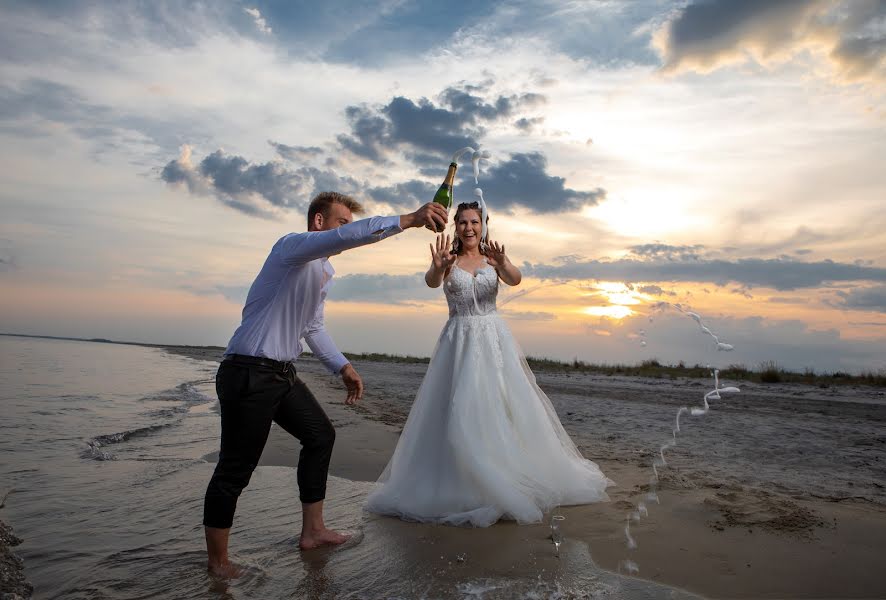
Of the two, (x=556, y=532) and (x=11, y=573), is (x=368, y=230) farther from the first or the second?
(x=11, y=573)

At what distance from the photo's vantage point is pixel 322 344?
4.12 m

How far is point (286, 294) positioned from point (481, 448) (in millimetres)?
2043

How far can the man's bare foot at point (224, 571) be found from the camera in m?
3.29

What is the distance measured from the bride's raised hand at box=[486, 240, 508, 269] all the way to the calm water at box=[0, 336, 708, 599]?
2.35 metres

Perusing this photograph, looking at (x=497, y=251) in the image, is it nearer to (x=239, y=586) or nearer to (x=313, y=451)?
(x=313, y=451)

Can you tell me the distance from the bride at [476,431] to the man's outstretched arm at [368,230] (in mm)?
1936

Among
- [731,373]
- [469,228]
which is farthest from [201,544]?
[731,373]

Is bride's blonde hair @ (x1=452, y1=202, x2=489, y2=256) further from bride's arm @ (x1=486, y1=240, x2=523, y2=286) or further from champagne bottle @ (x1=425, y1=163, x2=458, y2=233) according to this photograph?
champagne bottle @ (x1=425, y1=163, x2=458, y2=233)

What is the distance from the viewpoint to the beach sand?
132 inches

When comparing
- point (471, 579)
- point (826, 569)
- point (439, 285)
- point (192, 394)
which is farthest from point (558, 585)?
point (192, 394)

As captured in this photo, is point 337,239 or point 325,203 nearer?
point 337,239

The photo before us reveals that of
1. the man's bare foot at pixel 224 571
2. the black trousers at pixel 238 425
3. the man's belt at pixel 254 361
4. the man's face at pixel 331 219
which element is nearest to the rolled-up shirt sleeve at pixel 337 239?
the man's face at pixel 331 219

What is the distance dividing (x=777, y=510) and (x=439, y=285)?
10.7ft

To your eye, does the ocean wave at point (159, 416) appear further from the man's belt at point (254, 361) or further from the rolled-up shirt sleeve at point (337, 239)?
the rolled-up shirt sleeve at point (337, 239)
